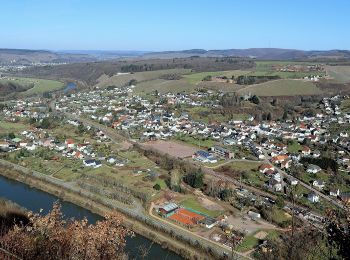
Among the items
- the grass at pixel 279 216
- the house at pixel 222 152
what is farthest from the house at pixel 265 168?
the grass at pixel 279 216

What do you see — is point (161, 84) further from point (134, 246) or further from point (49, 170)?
point (134, 246)

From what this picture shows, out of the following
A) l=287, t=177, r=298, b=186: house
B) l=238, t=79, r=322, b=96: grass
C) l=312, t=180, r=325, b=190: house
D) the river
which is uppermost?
l=238, t=79, r=322, b=96: grass

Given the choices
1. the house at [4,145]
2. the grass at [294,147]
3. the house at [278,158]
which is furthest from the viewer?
the house at [4,145]

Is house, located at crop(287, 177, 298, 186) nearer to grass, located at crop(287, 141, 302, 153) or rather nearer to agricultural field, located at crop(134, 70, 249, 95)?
grass, located at crop(287, 141, 302, 153)

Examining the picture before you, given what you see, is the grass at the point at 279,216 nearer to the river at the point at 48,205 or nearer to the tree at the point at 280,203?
the tree at the point at 280,203

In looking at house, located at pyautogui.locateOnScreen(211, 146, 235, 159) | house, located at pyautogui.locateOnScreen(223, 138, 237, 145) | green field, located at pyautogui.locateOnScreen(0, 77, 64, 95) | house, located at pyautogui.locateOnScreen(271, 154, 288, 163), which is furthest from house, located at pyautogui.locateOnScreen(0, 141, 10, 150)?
green field, located at pyautogui.locateOnScreen(0, 77, 64, 95)

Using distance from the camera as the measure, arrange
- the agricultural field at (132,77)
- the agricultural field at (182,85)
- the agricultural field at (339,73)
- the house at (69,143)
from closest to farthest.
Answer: the house at (69,143), the agricultural field at (182,85), the agricultural field at (339,73), the agricultural field at (132,77)

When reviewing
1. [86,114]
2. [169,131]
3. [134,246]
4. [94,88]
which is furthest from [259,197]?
[94,88]
